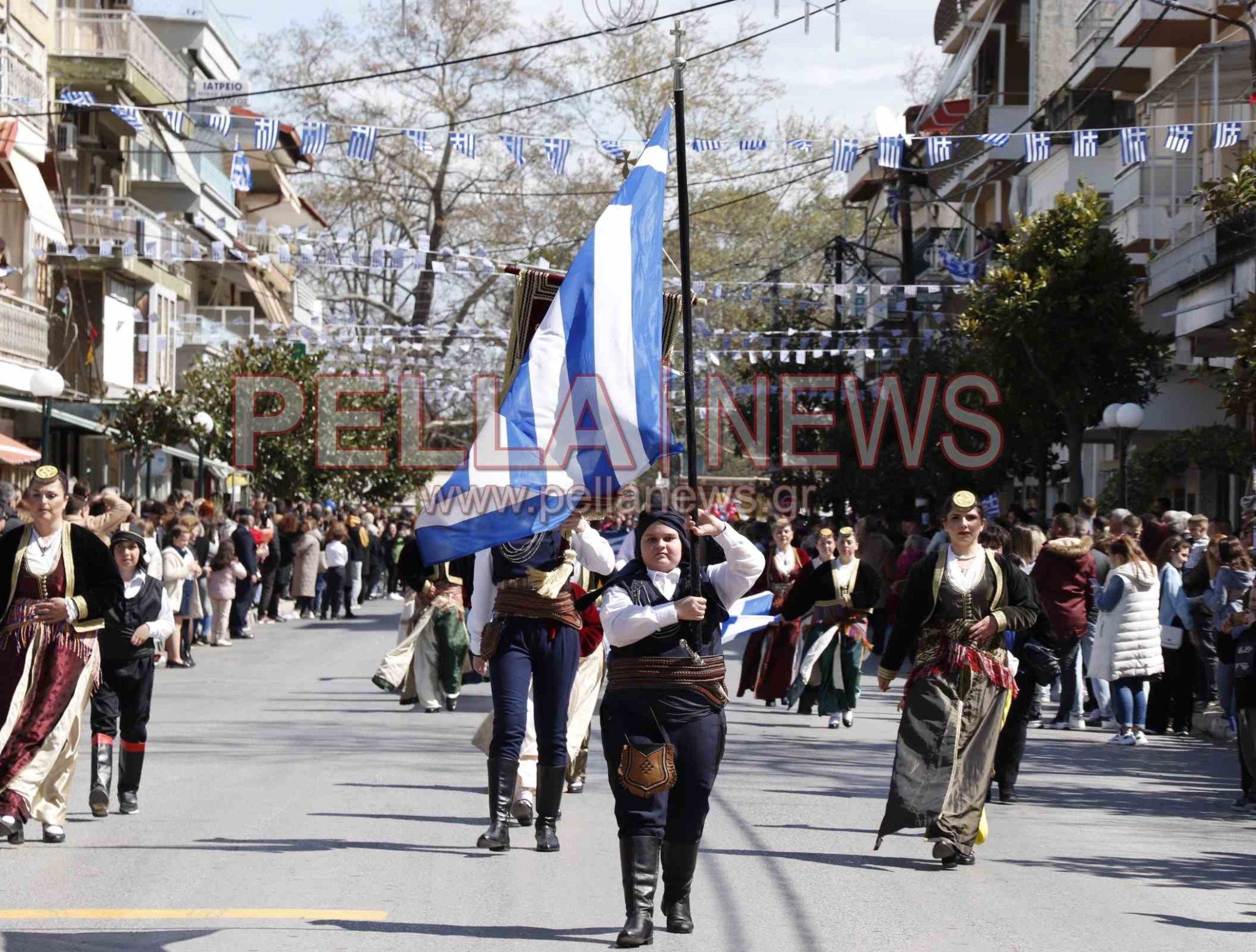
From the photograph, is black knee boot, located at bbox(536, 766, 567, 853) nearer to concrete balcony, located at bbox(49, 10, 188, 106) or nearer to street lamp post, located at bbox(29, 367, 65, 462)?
street lamp post, located at bbox(29, 367, 65, 462)

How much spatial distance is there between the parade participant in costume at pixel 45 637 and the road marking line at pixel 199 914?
68.2 inches

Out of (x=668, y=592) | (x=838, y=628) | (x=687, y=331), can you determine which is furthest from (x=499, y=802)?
(x=838, y=628)

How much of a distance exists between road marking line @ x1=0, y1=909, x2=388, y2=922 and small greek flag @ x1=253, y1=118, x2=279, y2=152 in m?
17.7

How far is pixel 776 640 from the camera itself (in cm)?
1644

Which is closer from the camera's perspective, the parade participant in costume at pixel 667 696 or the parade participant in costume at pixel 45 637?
the parade participant in costume at pixel 667 696

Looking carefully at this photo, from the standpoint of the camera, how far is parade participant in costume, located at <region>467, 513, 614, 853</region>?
8953 millimetres

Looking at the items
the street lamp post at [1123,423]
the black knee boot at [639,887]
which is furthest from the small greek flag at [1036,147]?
the black knee boot at [639,887]

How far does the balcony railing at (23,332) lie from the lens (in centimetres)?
3344

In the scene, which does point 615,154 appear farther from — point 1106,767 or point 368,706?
point 1106,767

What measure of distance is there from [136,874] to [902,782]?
3469 mm

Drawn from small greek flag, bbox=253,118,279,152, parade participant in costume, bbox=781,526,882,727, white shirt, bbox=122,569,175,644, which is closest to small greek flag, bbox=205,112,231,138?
small greek flag, bbox=253,118,279,152

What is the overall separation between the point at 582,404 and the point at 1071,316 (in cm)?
1822

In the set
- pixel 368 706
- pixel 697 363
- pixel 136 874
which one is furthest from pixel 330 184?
pixel 136 874

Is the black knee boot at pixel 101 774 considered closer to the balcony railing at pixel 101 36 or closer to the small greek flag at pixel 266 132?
the small greek flag at pixel 266 132
